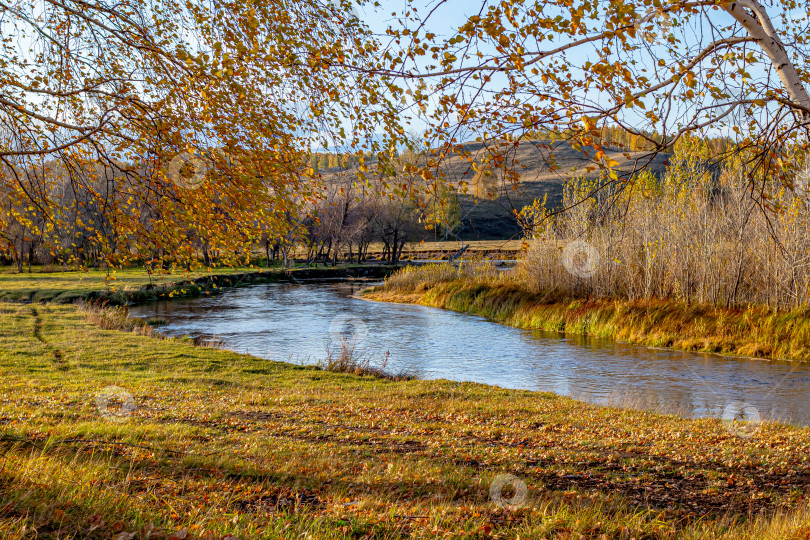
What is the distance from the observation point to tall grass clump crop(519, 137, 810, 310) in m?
15.8

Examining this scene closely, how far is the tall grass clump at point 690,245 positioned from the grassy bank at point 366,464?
7.36 metres

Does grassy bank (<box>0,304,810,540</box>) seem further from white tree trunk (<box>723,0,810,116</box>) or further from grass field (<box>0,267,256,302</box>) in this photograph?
grass field (<box>0,267,256,302</box>)

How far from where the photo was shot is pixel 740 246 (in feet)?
55.0

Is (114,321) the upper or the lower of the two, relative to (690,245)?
lower

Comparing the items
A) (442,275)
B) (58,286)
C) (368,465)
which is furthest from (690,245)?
(58,286)

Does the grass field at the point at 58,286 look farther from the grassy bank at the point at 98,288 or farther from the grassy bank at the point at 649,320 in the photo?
the grassy bank at the point at 649,320

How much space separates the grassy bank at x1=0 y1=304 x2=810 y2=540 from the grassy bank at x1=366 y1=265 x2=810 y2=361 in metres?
8.10

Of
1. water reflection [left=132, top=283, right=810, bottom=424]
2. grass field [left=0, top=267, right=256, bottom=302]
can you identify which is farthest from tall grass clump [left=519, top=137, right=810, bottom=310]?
grass field [left=0, top=267, right=256, bottom=302]

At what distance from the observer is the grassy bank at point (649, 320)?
619 inches

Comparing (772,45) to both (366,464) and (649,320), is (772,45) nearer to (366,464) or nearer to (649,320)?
(366,464)

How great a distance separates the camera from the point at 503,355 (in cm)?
1756

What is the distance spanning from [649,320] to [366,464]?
15683 millimetres

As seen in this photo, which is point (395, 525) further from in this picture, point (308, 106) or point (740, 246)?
point (740, 246)

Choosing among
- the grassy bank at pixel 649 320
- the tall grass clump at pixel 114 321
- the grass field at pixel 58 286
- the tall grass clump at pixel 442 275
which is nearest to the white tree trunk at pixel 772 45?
the grassy bank at pixel 649 320
